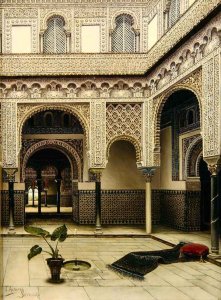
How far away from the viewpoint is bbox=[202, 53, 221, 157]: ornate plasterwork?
6672 millimetres

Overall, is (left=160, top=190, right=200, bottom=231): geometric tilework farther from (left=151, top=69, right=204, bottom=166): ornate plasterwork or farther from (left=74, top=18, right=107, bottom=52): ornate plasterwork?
(left=74, top=18, right=107, bottom=52): ornate plasterwork

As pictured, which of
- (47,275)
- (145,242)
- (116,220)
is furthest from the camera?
(116,220)

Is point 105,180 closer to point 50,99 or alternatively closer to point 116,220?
point 116,220

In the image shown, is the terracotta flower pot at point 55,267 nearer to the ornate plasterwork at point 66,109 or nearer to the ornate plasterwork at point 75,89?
the ornate plasterwork at point 66,109

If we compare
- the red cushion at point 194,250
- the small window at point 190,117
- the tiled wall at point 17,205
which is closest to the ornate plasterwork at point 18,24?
the tiled wall at point 17,205

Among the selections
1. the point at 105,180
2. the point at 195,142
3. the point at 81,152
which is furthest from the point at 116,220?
the point at 195,142

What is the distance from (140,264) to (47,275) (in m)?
1.42

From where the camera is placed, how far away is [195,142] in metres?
10.0

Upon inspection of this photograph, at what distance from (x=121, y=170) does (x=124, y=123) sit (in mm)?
2021

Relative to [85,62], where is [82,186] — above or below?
below

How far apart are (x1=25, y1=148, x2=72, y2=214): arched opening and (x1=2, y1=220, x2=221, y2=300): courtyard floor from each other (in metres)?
6.24

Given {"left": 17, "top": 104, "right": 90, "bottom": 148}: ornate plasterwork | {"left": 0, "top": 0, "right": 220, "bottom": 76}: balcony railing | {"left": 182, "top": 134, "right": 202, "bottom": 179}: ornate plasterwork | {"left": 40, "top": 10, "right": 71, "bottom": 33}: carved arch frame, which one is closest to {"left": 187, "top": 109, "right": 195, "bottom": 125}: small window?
{"left": 182, "top": 134, "right": 202, "bottom": 179}: ornate plasterwork

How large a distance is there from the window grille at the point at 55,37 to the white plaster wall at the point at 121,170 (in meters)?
3.11

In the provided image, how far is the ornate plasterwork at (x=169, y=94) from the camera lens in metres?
7.45
